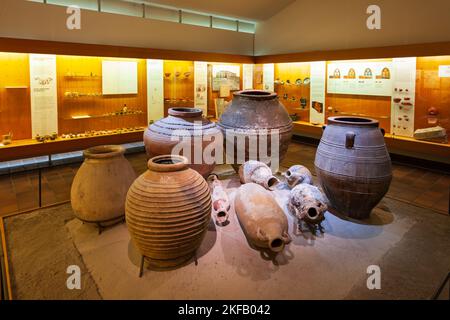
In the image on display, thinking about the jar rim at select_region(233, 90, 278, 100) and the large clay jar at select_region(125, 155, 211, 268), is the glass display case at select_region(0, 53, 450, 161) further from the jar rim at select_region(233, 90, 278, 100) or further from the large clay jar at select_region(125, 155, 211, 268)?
the large clay jar at select_region(125, 155, 211, 268)

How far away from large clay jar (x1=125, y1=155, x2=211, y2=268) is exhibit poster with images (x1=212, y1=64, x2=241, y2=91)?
197 inches

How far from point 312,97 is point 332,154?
395 centimetres

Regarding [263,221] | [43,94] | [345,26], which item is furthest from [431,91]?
[43,94]

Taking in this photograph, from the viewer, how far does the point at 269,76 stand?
7836 millimetres

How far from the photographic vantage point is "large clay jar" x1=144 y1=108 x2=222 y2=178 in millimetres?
3990

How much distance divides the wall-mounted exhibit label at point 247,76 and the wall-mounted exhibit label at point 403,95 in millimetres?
3313

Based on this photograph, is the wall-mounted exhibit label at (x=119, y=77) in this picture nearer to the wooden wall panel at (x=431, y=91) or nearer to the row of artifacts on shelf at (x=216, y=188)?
the row of artifacts on shelf at (x=216, y=188)

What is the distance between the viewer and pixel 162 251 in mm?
2496

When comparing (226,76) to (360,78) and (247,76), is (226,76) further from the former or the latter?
(360,78)

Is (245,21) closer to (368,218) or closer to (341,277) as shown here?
(368,218)

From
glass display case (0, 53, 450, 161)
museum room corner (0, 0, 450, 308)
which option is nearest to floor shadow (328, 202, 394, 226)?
museum room corner (0, 0, 450, 308)

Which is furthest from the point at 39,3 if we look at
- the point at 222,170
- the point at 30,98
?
the point at 222,170

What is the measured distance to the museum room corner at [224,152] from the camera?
248cm

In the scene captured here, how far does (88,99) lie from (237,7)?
3676 millimetres
